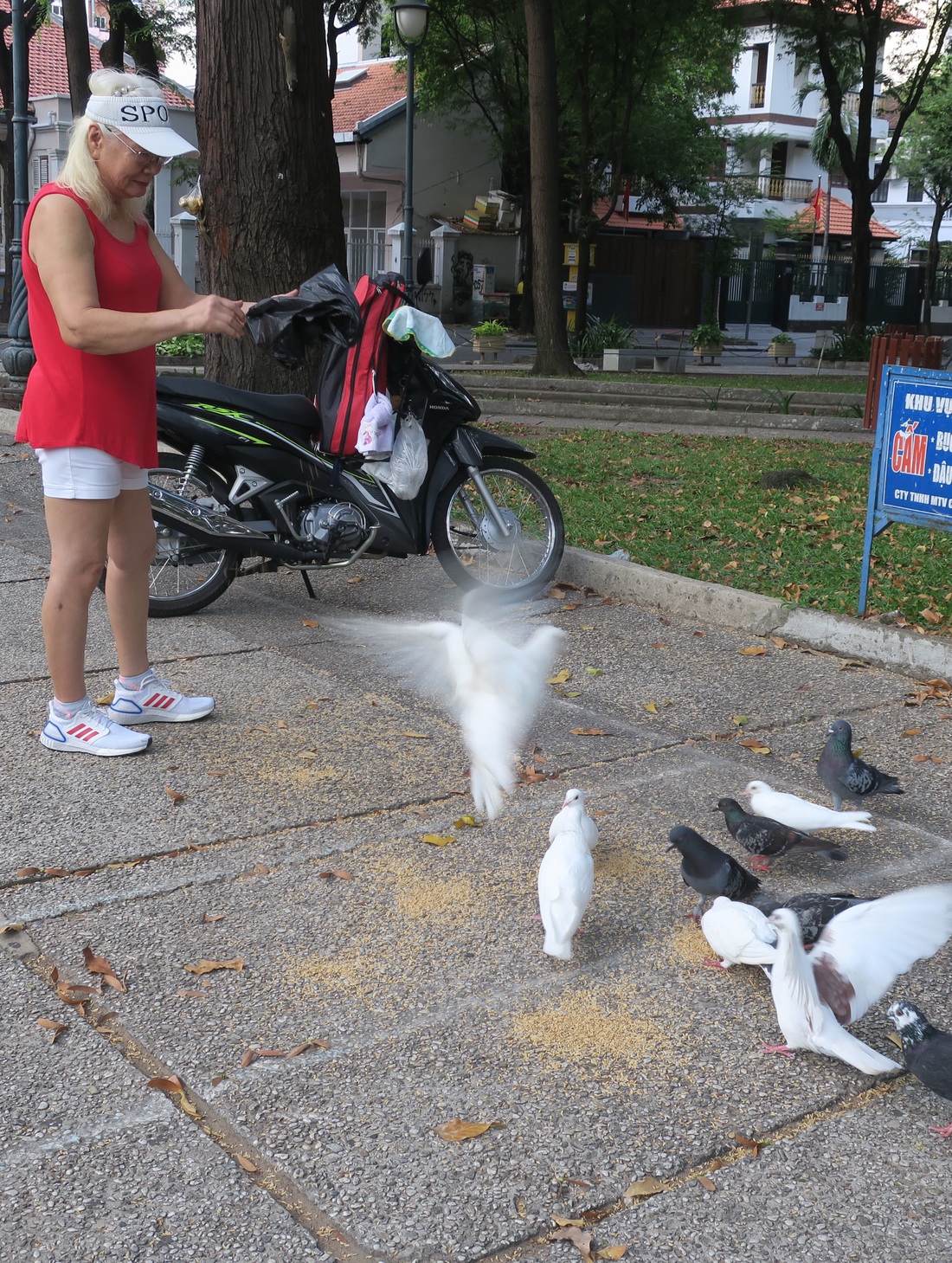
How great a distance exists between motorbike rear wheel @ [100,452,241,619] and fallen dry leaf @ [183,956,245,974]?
123 inches

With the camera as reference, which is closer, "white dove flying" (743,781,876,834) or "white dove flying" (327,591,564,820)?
"white dove flying" (743,781,876,834)

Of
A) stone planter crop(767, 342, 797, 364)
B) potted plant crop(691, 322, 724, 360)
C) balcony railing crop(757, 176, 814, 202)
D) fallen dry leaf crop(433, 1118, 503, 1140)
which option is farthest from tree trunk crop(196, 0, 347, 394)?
balcony railing crop(757, 176, 814, 202)

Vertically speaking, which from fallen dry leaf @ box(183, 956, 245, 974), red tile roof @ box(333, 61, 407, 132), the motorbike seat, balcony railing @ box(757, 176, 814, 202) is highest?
red tile roof @ box(333, 61, 407, 132)

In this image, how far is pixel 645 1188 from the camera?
233 cm

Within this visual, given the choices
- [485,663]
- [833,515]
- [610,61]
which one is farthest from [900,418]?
[610,61]

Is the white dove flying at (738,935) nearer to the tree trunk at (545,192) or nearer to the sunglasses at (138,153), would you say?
the sunglasses at (138,153)

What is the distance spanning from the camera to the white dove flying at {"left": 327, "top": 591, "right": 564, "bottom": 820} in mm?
4254

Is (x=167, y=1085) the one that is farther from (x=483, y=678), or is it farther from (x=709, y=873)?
(x=483, y=678)

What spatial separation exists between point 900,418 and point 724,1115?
12.8 feet

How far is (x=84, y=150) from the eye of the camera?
394 cm

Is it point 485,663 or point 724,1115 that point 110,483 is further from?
point 724,1115

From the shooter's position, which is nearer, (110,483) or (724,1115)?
(724,1115)

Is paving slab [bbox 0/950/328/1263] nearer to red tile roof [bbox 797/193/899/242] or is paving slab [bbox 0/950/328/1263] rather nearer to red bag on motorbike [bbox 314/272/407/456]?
red bag on motorbike [bbox 314/272/407/456]

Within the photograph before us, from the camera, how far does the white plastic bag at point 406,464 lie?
5.97m
